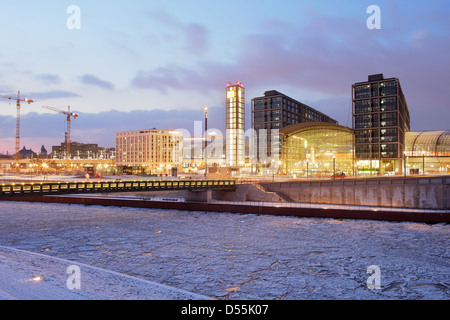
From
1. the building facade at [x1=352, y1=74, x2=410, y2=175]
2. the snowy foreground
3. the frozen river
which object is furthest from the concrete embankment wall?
the building facade at [x1=352, y1=74, x2=410, y2=175]

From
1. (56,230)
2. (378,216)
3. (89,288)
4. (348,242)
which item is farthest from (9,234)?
(378,216)

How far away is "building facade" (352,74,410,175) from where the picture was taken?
406ft

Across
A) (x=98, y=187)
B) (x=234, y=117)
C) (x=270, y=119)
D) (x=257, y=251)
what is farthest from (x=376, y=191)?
(x=234, y=117)

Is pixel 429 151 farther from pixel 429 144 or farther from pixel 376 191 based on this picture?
pixel 376 191

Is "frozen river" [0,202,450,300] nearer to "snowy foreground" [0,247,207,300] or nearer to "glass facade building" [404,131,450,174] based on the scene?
"snowy foreground" [0,247,207,300]

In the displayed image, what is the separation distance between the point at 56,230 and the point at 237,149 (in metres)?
142

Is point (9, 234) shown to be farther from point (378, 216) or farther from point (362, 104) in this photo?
point (362, 104)

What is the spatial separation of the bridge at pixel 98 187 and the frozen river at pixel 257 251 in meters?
4.24

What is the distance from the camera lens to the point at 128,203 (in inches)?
2549

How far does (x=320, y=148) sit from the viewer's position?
133625 millimetres

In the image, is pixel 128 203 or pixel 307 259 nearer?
pixel 307 259

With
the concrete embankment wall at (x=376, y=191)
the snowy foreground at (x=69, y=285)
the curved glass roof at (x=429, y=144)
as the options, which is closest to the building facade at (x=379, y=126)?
the curved glass roof at (x=429, y=144)

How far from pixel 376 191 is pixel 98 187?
1948 inches

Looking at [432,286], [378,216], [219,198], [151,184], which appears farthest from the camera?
[219,198]
